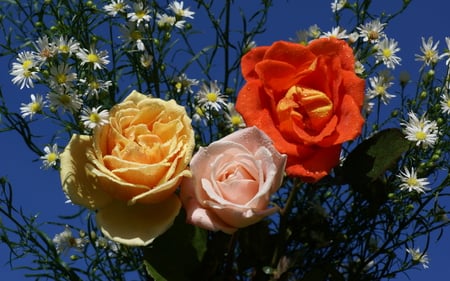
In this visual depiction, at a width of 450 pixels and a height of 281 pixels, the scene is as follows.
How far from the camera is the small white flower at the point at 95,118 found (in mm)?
860

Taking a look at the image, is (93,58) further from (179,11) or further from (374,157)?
(374,157)

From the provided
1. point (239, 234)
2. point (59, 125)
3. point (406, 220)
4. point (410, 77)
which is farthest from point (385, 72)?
point (59, 125)

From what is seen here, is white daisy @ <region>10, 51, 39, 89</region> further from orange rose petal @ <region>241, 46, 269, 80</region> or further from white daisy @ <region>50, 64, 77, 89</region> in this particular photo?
orange rose petal @ <region>241, 46, 269, 80</region>

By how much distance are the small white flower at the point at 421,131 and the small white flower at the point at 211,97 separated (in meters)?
0.21

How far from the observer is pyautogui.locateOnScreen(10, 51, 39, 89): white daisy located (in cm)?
98

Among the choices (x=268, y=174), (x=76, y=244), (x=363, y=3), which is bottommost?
(x=76, y=244)

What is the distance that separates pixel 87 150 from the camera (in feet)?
2.83

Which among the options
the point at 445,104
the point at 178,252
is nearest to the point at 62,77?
the point at 178,252

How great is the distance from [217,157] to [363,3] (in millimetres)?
417

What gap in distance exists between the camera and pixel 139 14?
103 cm

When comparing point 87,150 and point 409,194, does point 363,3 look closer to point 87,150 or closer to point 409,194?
point 409,194

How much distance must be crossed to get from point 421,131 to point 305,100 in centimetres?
17

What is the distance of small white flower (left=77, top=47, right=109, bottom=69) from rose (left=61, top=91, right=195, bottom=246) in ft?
0.38

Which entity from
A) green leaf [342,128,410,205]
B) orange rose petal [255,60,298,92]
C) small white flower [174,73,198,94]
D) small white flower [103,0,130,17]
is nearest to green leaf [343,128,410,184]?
green leaf [342,128,410,205]
